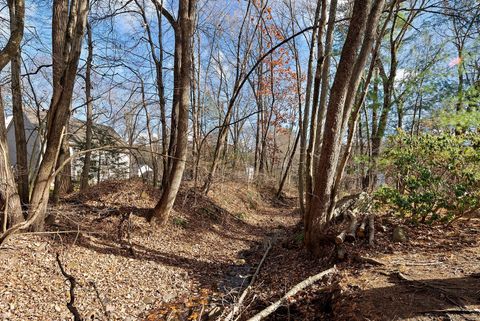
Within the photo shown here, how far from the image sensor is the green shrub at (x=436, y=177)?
5.27 meters

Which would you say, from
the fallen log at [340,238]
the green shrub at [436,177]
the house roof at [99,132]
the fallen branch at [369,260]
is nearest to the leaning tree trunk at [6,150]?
the house roof at [99,132]

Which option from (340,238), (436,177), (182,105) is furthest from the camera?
(182,105)

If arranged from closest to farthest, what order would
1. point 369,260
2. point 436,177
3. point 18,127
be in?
1. point 369,260
2. point 436,177
3. point 18,127

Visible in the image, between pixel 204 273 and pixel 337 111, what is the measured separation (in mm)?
4093

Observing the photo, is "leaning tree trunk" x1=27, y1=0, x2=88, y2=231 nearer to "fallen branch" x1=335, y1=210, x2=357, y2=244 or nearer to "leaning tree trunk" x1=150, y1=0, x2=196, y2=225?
"leaning tree trunk" x1=150, y1=0, x2=196, y2=225

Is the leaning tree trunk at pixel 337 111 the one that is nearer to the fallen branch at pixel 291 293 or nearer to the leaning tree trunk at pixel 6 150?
the fallen branch at pixel 291 293

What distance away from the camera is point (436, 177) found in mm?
5594

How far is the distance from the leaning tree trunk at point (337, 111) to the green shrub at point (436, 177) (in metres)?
1.61

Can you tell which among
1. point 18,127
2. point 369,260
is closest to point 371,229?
point 369,260

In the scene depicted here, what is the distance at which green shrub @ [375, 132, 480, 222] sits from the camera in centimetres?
527

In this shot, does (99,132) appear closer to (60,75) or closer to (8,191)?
(60,75)

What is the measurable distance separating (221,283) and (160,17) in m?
9.03

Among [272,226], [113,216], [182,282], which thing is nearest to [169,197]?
[113,216]

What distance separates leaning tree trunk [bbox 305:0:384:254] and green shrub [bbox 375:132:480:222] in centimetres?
161
